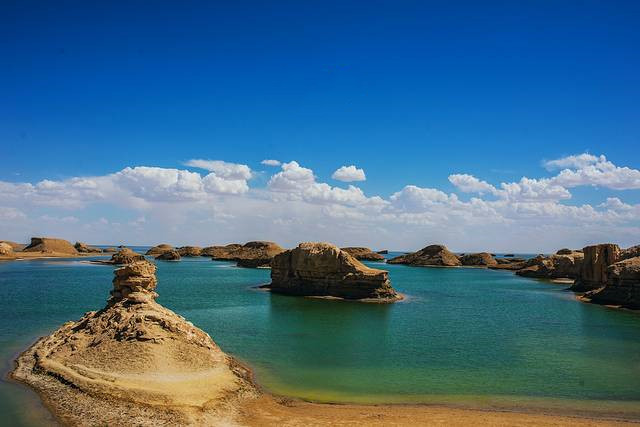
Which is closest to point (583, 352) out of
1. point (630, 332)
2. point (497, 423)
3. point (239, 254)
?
point (630, 332)

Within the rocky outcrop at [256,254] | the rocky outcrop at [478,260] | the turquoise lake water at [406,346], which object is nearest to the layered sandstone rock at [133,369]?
the turquoise lake water at [406,346]

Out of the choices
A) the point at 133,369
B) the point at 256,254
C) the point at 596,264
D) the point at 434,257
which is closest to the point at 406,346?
the point at 133,369

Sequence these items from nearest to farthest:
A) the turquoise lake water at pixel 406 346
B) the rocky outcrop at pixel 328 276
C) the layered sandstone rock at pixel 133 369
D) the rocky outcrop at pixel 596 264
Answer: the layered sandstone rock at pixel 133 369, the turquoise lake water at pixel 406 346, the rocky outcrop at pixel 328 276, the rocky outcrop at pixel 596 264

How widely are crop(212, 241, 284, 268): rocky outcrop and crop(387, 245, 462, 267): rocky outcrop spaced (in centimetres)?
5843

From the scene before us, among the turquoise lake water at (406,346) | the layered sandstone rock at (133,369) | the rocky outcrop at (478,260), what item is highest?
the rocky outcrop at (478,260)

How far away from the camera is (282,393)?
78.8ft

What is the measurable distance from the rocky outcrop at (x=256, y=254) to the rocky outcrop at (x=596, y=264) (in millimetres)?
77279

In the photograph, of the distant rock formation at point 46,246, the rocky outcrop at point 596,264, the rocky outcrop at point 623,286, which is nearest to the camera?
the rocky outcrop at point 623,286

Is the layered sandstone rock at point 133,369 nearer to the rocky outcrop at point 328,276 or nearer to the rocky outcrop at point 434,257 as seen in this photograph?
the rocky outcrop at point 328,276

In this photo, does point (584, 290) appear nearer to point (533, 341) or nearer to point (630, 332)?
point (630, 332)

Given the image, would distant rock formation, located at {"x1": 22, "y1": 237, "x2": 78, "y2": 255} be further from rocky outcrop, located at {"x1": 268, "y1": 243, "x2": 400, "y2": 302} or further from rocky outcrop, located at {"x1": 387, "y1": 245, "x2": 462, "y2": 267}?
rocky outcrop, located at {"x1": 268, "y1": 243, "x2": 400, "y2": 302}

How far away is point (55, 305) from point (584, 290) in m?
80.9

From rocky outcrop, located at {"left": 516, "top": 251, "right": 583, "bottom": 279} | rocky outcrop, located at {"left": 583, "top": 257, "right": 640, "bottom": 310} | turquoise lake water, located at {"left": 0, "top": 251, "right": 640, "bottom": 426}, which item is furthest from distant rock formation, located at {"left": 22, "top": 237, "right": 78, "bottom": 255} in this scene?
rocky outcrop, located at {"left": 583, "top": 257, "right": 640, "bottom": 310}

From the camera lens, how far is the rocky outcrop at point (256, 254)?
460 feet
